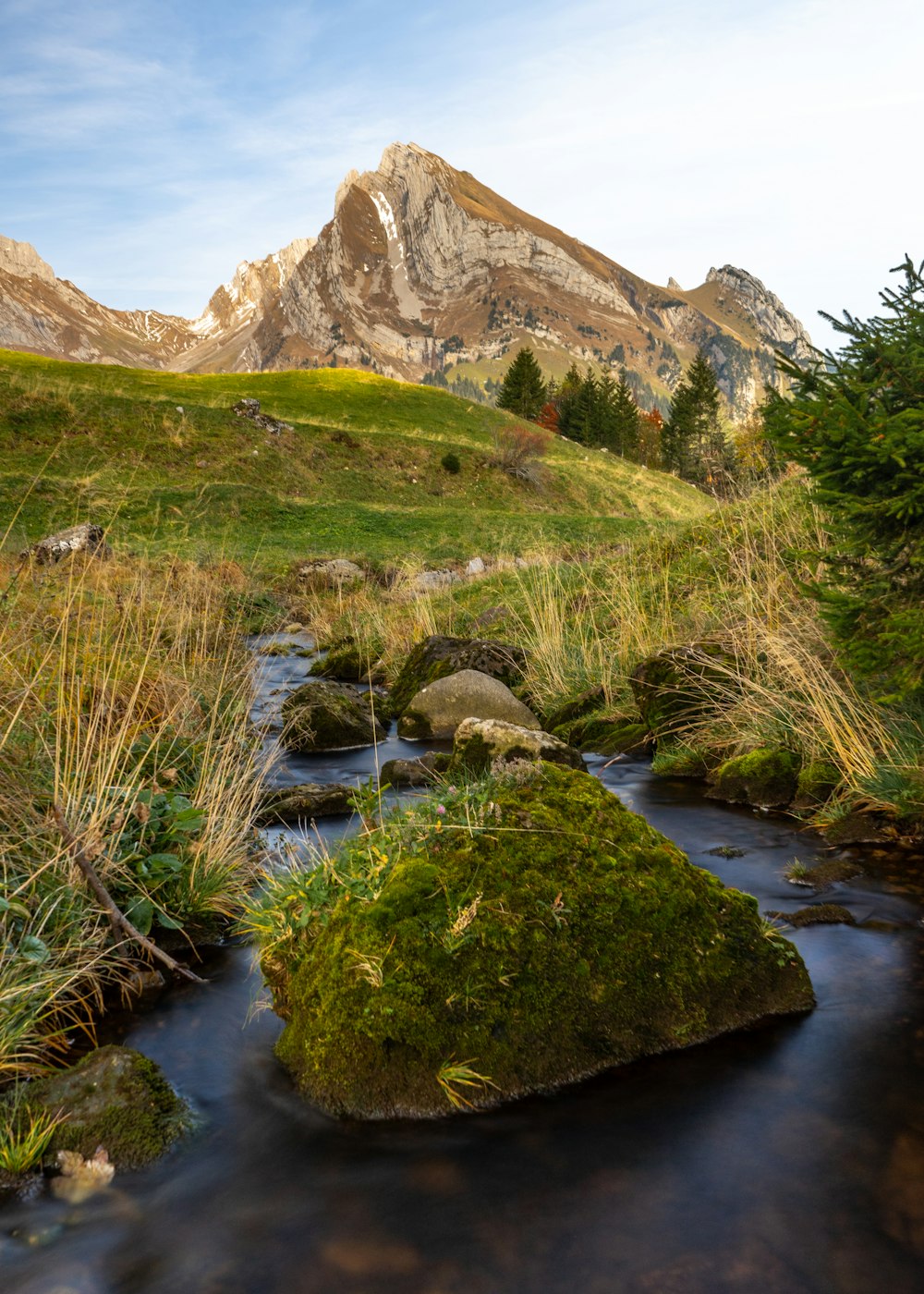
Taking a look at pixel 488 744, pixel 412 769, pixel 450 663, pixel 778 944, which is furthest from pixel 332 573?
pixel 778 944

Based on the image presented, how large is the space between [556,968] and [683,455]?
7808 cm

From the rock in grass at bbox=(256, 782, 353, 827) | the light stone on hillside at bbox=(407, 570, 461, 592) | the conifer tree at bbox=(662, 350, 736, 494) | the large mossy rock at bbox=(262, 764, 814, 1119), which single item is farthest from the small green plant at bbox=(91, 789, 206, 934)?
the conifer tree at bbox=(662, 350, 736, 494)

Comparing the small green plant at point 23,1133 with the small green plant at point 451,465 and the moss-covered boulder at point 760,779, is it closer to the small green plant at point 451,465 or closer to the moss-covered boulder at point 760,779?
the moss-covered boulder at point 760,779

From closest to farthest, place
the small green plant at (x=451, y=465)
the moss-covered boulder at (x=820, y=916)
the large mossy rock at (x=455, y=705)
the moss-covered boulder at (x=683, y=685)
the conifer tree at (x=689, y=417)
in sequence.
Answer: the moss-covered boulder at (x=820, y=916), the moss-covered boulder at (x=683, y=685), the large mossy rock at (x=455, y=705), the small green plant at (x=451, y=465), the conifer tree at (x=689, y=417)

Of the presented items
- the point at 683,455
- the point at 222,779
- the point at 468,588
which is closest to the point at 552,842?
the point at 222,779

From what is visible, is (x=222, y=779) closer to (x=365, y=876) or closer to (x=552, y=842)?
(x=365, y=876)

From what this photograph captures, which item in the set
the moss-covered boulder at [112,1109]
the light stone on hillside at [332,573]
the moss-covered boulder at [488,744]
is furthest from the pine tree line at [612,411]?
the moss-covered boulder at [112,1109]

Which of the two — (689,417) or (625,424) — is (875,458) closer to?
(625,424)

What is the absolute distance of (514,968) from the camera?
3562mm

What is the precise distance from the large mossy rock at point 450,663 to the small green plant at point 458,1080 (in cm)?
741

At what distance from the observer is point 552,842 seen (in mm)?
4148

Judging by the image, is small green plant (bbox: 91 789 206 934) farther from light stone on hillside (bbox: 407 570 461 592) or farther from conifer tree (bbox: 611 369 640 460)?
conifer tree (bbox: 611 369 640 460)

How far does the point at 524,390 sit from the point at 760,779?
71.7 metres

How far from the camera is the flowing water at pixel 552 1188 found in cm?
258
